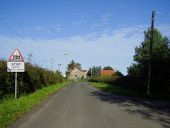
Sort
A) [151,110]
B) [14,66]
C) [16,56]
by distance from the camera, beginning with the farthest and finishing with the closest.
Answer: [16,56] < [14,66] < [151,110]

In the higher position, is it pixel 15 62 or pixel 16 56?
pixel 16 56

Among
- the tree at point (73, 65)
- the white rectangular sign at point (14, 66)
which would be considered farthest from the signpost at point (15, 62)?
the tree at point (73, 65)

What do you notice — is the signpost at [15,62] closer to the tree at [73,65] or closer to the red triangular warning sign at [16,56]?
the red triangular warning sign at [16,56]

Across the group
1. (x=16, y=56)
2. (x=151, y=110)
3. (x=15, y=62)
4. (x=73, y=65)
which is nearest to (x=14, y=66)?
(x=15, y=62)

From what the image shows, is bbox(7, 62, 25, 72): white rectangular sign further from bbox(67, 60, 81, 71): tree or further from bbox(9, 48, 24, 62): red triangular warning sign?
bbox(67, 60, 81, 71): tree

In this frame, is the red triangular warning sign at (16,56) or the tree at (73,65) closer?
the red triangular warning sign at (16,56)

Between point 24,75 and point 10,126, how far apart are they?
15115 mm

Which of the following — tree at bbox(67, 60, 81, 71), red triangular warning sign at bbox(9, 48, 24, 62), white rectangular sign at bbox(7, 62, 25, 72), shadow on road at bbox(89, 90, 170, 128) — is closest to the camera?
shadow on road at bbox(89, 90, 170, 128)

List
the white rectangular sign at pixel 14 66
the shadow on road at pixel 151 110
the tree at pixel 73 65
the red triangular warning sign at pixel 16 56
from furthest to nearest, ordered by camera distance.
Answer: the tree at pixel 73 65 → the red triangular warning sign at pixel 16 56 → the white rectangular sign at pixel 14 66 → the shadow on road at pixel 151 110

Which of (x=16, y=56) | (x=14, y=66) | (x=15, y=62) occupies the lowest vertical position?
(x=14, y=66)

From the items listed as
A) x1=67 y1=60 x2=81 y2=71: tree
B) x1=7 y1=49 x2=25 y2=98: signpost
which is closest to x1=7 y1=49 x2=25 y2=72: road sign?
x1=7 y1=49 x2=25 y2=98: signpost

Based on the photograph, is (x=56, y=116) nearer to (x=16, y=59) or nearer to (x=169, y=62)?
(x=16, y=59)

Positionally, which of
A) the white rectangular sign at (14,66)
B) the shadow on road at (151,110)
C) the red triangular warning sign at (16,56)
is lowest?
the shadow on road at (151,110)

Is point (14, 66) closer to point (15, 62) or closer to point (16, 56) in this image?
point (15, 62)
